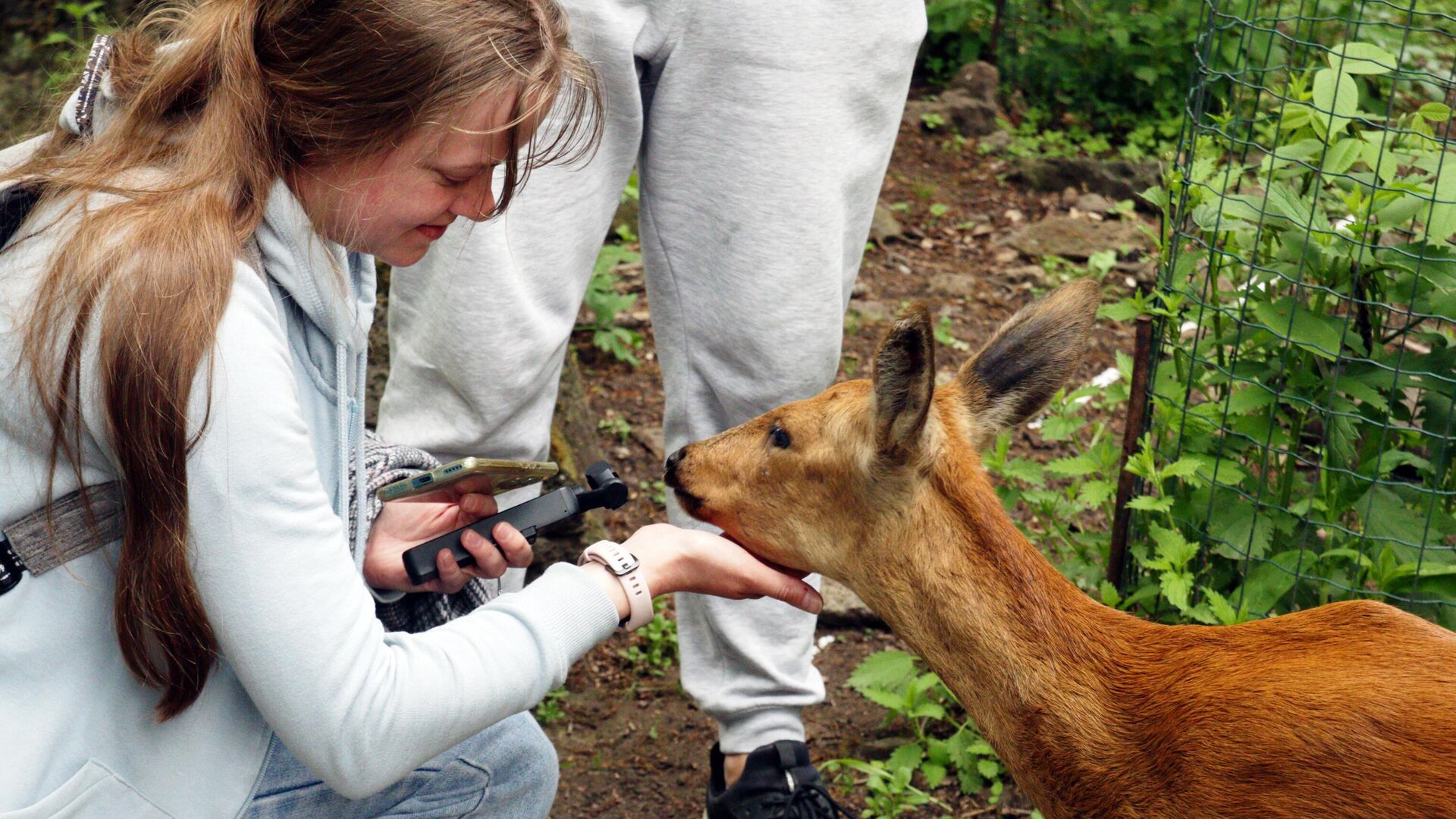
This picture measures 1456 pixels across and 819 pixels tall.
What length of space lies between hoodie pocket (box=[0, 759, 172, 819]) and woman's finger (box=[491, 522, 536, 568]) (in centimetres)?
69

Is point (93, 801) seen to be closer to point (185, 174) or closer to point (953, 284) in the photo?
point (185, 174)

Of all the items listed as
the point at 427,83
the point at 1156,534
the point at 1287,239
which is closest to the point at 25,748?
the point at 427,83

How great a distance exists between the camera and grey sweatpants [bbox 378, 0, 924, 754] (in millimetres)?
2771

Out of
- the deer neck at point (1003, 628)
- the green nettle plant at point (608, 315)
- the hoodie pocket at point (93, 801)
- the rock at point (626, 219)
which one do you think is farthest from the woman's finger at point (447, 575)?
the rock at point (626, 219)

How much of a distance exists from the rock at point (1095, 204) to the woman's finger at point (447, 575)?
504 centimetres

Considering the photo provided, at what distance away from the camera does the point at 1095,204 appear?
22.7 ft

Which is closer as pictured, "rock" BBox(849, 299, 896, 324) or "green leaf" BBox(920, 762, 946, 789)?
"green leaf" BBox(920, 762, 946, 789)

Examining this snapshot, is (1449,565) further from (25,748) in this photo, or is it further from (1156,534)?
(25,748)

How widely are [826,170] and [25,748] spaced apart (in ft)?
5.87

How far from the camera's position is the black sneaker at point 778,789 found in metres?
3.20

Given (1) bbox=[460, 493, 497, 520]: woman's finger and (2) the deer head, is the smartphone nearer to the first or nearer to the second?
(1) bbox=[460, 493, 497, 520]: woman's finger

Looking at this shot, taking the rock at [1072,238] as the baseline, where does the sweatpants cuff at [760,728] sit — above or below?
above

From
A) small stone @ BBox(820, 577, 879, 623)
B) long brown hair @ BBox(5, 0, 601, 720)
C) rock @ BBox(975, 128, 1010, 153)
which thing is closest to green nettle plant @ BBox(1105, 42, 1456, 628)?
small stone @ BBox(820, 577, 879, 623)

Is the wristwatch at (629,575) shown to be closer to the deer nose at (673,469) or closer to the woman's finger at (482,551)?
the woman's finger at (482,551)
